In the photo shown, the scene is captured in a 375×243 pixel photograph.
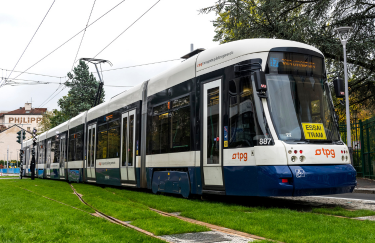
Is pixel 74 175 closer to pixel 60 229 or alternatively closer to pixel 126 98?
pixel 126 98

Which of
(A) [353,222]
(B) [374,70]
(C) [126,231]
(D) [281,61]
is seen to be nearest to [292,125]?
(D) [281,61]

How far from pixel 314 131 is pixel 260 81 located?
1521mm

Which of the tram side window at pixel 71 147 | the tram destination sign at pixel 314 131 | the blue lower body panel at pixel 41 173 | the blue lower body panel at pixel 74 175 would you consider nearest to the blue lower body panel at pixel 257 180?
the tram destination sign at pixel 314 131

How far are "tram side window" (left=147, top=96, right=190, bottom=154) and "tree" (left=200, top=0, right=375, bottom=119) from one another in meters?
7.32

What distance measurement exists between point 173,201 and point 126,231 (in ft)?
13.5

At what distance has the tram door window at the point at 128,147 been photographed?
46.1ft

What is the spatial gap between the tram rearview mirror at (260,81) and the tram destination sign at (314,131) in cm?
112

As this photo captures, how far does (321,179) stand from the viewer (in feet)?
27.4

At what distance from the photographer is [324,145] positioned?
8656 mm

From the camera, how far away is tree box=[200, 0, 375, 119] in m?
17.4

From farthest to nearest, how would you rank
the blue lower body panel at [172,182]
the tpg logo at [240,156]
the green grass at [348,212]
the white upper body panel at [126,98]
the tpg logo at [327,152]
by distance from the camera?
the white upper body panel at [126,98], the blue lower body panel at [172,182], the tpg logo at [240,156], the tpg logo at [327,152], the green grass at [348,212]

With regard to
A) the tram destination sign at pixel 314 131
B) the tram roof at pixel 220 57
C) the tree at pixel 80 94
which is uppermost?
the tree at pixel 80 94

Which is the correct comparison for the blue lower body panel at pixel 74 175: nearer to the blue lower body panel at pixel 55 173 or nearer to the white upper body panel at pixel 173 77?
the blue lower body panel at pixel 55 173

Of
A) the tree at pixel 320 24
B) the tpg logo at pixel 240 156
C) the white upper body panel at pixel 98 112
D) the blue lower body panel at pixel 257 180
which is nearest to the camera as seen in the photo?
the blue lower body panel at pixel 257 180
